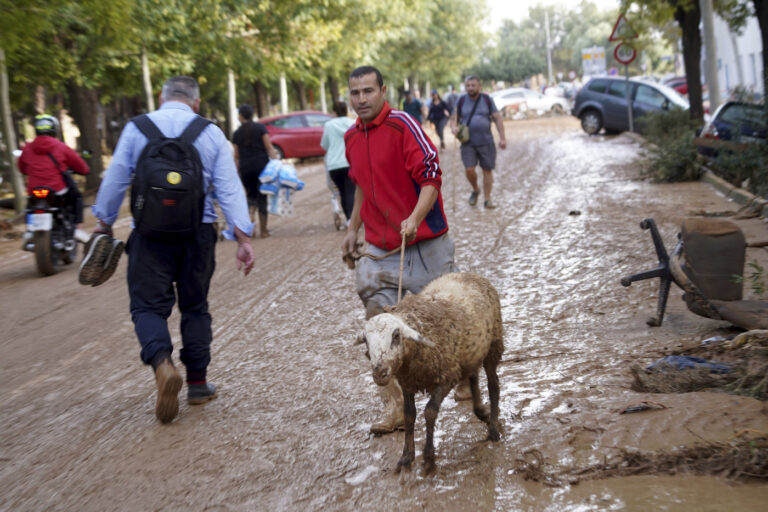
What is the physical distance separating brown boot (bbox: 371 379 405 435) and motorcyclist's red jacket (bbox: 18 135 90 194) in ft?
23.4

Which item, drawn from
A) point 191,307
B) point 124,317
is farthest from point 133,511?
point 124,317

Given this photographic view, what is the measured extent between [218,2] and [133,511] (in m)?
19.5

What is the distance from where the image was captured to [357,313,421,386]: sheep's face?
3893 mm

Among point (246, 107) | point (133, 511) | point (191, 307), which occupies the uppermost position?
point (246, 107)

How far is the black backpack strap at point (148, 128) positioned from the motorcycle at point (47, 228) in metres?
6.20

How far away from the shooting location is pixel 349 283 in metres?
9.27

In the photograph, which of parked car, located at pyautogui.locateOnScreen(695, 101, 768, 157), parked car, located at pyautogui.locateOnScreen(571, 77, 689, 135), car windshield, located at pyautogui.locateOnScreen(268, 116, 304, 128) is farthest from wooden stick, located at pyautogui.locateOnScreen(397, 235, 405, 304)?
car windshield, located at pyautogui.locateOnScreen(268, 116, 304, 128)

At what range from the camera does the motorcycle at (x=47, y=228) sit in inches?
425

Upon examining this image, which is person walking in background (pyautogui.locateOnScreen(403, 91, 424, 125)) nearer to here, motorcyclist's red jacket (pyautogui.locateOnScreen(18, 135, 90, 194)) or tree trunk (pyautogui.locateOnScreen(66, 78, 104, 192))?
tree trunk (pyautogui.locateOnScreen(66, 78, 104, 192))

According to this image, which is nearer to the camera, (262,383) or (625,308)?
(262,383)

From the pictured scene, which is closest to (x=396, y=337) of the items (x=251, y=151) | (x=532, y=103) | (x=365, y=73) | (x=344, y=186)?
(x=365, y=73)

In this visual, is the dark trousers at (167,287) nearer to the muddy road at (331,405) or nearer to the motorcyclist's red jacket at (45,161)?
the muddy road at (331,405)

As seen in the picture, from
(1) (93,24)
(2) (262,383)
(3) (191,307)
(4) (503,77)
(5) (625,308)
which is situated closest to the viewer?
(3) (191,307)

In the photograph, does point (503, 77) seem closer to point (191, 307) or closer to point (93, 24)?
point (93, 24)
